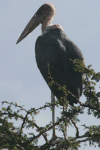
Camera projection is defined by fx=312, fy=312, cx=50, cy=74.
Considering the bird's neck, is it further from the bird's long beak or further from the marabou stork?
the marabou stork

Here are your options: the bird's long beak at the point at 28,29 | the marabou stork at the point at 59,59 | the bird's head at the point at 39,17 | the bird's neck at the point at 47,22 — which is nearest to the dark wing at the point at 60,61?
the marabou stork at the point at 59,59

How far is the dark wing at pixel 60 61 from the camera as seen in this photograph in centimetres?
715

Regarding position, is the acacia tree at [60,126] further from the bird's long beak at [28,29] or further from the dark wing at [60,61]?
the bird's long beak at [28,29]

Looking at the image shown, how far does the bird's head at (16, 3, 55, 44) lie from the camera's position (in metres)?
9.32

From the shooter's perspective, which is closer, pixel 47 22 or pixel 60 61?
pixel 60 61

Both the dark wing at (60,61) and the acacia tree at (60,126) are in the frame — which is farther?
the dark wing at (60,61)

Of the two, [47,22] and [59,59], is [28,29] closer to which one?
[47,22]

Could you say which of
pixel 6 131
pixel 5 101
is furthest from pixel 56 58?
pixel 6 131

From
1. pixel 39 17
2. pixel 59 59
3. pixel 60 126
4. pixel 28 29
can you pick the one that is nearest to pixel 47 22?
pixel 39 17

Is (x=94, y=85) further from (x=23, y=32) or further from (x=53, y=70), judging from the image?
(x=23, y=32)

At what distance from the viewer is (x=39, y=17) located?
9.43m

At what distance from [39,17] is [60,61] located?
2769 millimetres

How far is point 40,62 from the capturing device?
745 cm

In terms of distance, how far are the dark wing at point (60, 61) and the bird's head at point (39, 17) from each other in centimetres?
200
